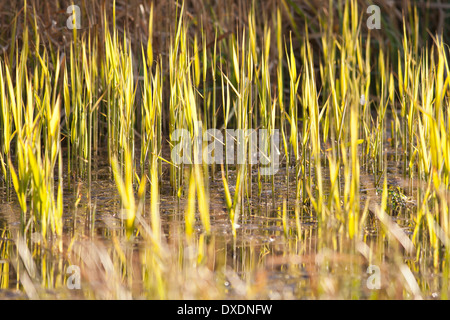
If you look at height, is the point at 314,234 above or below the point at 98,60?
below

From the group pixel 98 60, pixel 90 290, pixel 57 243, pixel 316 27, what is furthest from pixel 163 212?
pixel 316 27

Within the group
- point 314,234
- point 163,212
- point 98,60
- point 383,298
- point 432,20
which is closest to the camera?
point 383,298

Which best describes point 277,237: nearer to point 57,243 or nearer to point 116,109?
point 57,243

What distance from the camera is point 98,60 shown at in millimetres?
2584

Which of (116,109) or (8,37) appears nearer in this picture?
(116,109)

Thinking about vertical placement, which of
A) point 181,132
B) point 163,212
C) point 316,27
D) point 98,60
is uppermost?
point 316,27

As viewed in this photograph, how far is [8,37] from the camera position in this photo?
281 centimetres

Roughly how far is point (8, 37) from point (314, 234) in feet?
6.28

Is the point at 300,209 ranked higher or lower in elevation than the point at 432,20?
lower

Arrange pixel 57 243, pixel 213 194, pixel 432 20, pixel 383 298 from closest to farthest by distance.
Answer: pixel 383 298 → pixel 57 243 → pixel 213 194 → pixel 432 20

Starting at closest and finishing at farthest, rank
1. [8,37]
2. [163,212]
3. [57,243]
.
Answer: [57,243] → [163,212] → [8,37]

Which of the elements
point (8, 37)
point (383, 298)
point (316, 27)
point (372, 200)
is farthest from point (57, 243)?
point (316, 27)

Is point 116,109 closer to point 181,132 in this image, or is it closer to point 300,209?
point 181,132

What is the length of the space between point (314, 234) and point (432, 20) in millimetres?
2825
